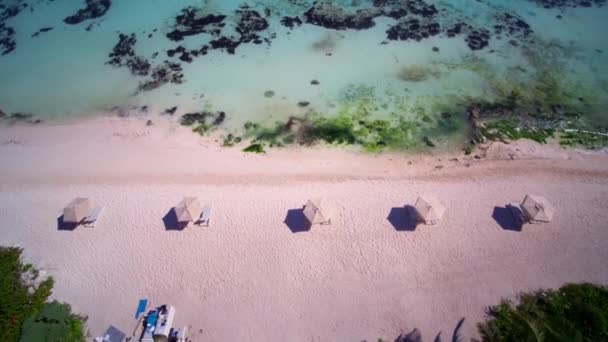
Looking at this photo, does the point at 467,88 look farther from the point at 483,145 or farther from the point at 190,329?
the point at 190,329

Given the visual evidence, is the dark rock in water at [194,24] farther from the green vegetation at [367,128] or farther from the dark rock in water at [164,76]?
the green vegetation at [367,128]

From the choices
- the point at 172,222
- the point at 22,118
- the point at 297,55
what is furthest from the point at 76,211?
the point at 297,55

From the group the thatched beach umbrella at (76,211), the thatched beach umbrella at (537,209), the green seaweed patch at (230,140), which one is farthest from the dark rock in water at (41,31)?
the thatched beach umbrella at (537,209)

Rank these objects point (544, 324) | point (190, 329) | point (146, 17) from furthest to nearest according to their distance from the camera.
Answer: point (146, 17)
point (190, 329)
point (544, 324)

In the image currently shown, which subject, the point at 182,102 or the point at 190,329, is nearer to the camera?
the point at 190,329

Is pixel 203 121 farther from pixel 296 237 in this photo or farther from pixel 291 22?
pixel 291 22

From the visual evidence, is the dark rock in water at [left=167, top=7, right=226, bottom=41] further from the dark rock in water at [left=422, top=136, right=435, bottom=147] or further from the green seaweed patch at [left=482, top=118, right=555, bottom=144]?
the green seaweed patch at [left=482, top=118, right=555, bottom=144]

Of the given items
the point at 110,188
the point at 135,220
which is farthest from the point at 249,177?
the point at 110,188
